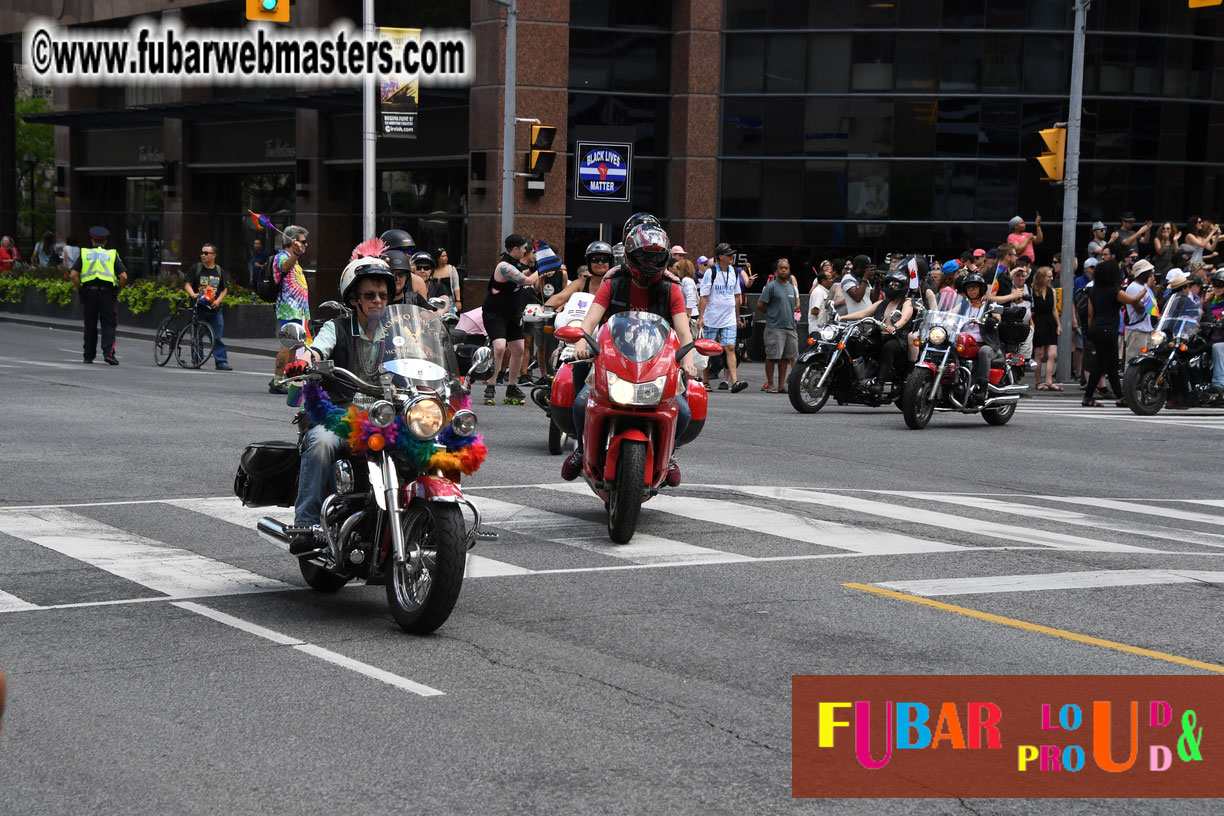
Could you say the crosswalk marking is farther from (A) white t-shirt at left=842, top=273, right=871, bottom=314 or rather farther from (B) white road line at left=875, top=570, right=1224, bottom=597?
(A) white t-shirt at left=842, top=273, right=871, bottom=314

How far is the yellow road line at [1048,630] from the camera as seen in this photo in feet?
21.7

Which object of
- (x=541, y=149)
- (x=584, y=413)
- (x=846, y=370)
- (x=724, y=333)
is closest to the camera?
(x=584, y=413)

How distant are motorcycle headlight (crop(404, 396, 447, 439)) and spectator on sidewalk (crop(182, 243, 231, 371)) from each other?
1760 centimetres

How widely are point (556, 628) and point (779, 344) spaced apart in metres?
15.7

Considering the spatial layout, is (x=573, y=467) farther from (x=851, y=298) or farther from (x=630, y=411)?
(x=851, y=298)

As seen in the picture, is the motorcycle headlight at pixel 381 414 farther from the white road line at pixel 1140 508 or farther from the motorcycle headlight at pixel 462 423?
the white road line at pixel 1140 508

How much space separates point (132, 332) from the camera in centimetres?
3203

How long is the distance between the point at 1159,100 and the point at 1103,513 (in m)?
24.0

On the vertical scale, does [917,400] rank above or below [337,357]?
below

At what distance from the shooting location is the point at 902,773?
509cm

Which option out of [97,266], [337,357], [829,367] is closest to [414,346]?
[337,357]

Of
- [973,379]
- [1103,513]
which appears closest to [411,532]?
[1103,513]

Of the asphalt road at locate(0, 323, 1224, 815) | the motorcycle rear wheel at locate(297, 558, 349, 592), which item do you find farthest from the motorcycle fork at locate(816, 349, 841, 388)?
the motorcycle rear wheel at locate(297, 558, 349, 592)

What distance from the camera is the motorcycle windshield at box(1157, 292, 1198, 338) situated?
2012cm
